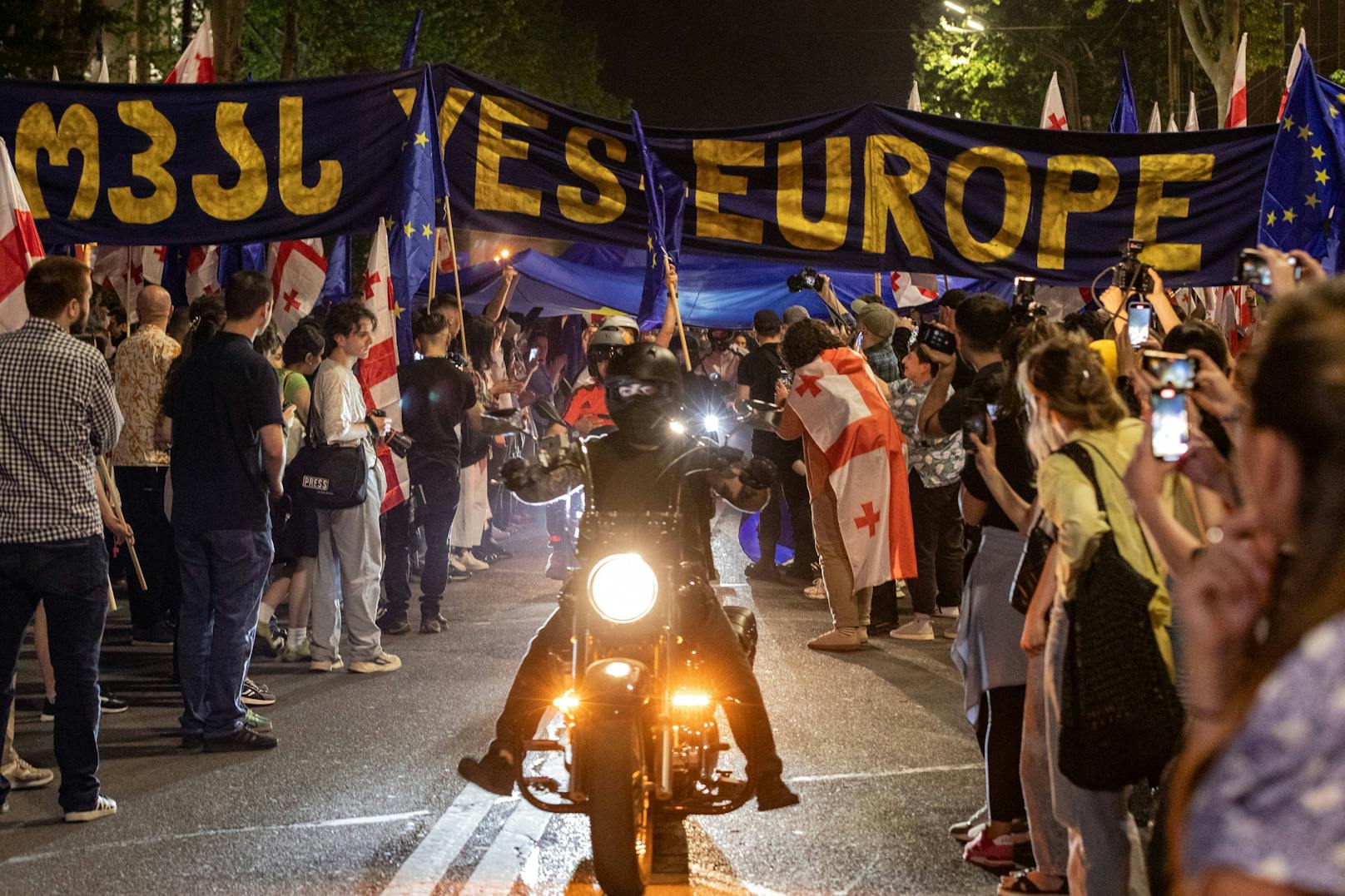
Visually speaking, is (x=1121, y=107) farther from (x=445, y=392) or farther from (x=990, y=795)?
(x=990, y=795)

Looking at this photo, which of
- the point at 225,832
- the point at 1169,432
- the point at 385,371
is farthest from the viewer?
the point at 385,371

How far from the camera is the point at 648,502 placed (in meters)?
5.66

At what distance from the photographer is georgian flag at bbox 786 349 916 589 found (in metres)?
10.2

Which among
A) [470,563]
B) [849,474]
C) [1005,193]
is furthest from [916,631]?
[470,563]

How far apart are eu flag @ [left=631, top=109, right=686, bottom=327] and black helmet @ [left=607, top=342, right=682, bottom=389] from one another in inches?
158

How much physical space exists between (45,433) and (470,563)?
27.1ft

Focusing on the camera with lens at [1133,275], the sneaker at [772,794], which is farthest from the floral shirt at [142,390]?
the camera with lens at [1133,275]

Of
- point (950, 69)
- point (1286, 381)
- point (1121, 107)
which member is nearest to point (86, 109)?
point (1286, 381)

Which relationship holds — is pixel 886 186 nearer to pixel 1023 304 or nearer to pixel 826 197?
pixel 826 197

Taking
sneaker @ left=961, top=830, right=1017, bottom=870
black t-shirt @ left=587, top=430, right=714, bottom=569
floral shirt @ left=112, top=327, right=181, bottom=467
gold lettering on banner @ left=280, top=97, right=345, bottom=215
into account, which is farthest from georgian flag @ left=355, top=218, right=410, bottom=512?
sneaker @ left=961, top=830, right=1017, bottom=870

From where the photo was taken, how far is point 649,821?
17.5 ft

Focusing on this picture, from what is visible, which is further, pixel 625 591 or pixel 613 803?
pixel 625 591

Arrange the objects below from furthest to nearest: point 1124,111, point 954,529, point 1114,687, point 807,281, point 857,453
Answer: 1. point 1124,111
2. point 954,529
3. point 807,281
4. point 857,453
5. point 1114,687

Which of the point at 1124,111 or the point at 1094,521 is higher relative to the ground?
the point at 1124,111
